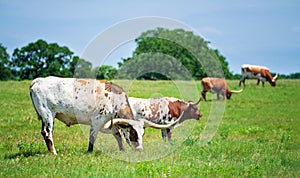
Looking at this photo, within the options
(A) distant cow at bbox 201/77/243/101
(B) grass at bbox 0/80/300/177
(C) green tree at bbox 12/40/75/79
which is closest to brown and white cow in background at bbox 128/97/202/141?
(B) grass at bbox 0/80/300/177

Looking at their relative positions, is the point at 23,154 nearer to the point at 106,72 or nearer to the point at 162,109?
the point at 162,109

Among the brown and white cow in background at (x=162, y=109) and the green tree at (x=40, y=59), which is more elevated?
the green tree at (x=40, y=59)

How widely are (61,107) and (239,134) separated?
7.30 m

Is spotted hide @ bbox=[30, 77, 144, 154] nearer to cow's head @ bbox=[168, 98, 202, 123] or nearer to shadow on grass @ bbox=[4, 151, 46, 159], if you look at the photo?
shadow on grass @ bbox=[4, 151, 46, 159]

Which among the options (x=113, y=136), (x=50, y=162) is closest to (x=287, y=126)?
(x=113, y=136)

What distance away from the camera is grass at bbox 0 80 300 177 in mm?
8805

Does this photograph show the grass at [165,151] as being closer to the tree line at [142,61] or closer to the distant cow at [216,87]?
the tree line at [142,61]

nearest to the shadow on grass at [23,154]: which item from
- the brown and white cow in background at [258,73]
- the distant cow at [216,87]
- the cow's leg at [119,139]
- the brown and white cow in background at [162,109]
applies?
the cow's leg at [119,139]

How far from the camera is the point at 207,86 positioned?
2714 centimetres

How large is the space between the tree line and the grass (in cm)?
119

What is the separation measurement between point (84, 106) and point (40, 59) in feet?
183

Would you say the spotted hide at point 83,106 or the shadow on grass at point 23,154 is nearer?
the shadow on grass at point 23,154

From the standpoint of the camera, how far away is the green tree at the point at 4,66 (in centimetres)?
6938

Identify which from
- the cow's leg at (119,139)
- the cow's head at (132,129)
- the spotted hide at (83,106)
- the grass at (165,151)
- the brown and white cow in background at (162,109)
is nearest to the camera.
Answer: the grass at (165,151)
